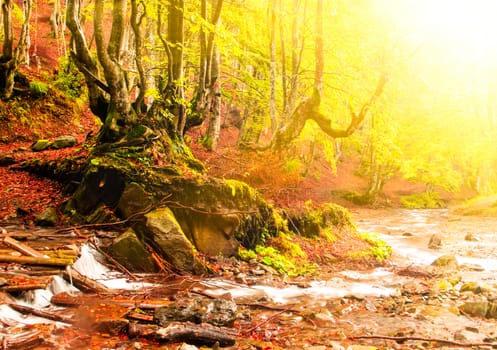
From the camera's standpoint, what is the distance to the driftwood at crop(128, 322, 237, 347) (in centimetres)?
429

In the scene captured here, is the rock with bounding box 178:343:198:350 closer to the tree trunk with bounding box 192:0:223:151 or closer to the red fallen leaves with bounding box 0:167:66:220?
the red fallen leaves with bounding box 0:167:66:220

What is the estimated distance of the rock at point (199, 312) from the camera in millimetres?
4699

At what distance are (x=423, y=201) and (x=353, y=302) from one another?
84.0ft

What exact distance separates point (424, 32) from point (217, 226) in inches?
471

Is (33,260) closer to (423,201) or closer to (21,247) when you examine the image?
(21,247)

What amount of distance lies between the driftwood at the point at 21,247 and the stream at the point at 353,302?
0.59 metres

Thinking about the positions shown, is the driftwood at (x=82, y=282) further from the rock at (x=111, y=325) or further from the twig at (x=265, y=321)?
the twig at (x=265, y=321)

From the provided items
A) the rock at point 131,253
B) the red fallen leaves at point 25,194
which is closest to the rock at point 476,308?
the rock at point 131,253

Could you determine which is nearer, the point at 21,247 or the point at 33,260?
the point at 33,260

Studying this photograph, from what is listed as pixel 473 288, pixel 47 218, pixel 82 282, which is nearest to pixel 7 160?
pixel 47 218

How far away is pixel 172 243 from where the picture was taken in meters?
7.31

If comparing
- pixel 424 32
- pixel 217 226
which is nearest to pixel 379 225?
pixel 424 32

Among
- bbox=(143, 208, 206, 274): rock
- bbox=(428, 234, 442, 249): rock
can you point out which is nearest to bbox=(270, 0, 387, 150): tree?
bbox=(428, 234, 442, 249): rock

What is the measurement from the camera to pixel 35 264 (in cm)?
541
